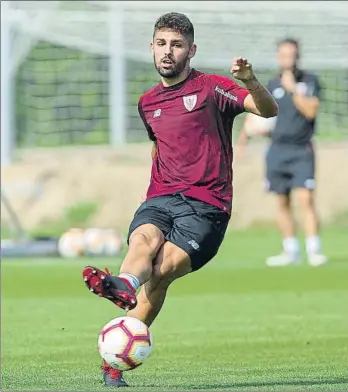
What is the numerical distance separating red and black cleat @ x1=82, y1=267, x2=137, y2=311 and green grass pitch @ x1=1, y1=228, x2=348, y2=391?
1.71 feet

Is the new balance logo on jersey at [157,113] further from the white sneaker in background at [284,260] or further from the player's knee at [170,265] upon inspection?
the white sneaker in background at [284,260]

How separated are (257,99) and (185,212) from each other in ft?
2.58

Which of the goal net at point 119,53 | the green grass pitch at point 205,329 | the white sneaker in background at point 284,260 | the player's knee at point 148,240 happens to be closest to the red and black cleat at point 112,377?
the green grass pitch at point 205,329

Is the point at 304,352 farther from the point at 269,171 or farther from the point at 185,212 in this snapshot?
the point at 269,171

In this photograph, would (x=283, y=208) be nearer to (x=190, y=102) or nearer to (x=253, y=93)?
(x=190, y=102)

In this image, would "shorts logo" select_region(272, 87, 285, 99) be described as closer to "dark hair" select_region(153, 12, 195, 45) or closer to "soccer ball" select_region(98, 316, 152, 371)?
"dark hair" select_region(153, 12, 195, 45)

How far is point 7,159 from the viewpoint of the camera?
22250mm

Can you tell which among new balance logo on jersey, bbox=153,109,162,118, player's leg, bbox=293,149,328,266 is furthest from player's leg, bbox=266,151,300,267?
new balance logo on jersey, bbox=153,109,162,118

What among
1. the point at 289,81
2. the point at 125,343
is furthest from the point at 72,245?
the point at 125,343

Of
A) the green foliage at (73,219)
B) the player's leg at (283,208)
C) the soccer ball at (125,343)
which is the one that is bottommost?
the green foliage at (73,219)

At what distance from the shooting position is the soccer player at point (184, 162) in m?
7.90

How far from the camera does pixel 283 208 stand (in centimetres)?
1666

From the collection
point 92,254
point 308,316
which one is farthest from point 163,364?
point 92,254

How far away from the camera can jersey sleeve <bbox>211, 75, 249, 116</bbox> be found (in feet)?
26.5
